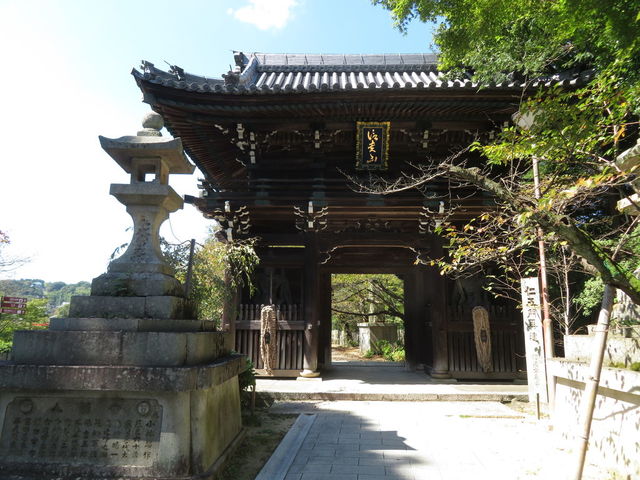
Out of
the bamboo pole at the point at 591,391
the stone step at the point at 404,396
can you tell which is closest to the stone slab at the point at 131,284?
the bamboo pole at the point at 591,391

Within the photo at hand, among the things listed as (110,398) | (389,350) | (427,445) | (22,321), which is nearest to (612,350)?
(427,445)

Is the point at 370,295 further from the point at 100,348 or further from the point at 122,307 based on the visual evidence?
the point at 100,348

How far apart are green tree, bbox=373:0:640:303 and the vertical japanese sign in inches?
26.5

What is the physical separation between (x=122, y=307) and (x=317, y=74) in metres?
10.7

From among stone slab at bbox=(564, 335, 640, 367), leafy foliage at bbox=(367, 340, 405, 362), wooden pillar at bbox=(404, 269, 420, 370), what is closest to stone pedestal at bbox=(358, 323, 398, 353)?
leafy foliage at bbox=(367, 340, 405, 362)

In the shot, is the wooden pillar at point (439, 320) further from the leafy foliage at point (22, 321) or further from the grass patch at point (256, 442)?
the leafy foliage at point (22, 321)

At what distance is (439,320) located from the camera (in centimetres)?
905

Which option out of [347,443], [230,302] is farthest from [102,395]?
[230,302]

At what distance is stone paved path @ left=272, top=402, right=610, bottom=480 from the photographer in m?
3.84

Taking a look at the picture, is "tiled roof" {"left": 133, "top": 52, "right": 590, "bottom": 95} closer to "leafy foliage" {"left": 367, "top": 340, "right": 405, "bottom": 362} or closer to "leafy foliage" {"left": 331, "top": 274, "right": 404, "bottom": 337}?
"leafy foliage" {"left": 331, "top": 274, "right": 404, "bottom": 337}

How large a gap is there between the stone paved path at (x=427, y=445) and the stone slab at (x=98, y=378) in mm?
1569

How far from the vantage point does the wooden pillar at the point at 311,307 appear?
8.88m

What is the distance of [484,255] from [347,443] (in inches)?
114

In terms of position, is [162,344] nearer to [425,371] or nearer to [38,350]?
[38,350]
